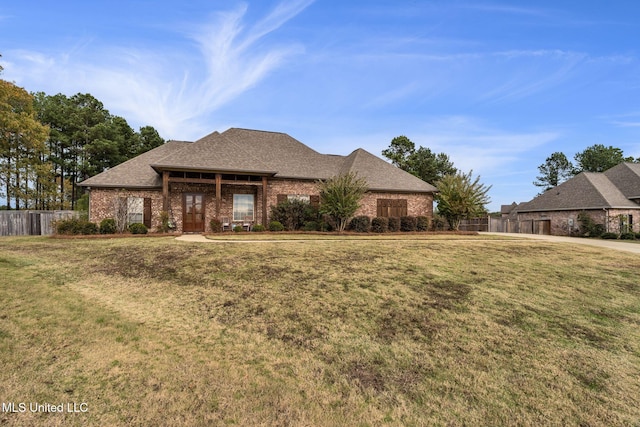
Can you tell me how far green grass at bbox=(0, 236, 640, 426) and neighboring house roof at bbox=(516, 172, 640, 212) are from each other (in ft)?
71.2

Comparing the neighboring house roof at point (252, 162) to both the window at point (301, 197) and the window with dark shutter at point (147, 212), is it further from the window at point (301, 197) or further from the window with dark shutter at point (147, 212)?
the window at point (301, 197)

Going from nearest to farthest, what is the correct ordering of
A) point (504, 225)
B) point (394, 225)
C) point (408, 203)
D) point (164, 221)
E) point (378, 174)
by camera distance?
point (164, 221) < point (394, 225) < point (408, 203) < point (378, 174) < point (504, 225)

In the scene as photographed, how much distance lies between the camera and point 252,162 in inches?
693

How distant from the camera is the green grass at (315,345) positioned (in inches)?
115

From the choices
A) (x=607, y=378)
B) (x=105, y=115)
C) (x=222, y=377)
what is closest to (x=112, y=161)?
(x=105, y=115)

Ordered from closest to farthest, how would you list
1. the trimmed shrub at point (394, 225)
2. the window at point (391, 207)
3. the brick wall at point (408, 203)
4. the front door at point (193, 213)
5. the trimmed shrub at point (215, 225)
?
the trimmed shrub at point (215, 225), the front door at point (193, 213), the trimmed shrub at point (394, 225), the brick wall at point (408, 203), the window at point (391, 207)

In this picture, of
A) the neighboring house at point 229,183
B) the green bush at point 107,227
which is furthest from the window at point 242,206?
the green bush at point 107,227

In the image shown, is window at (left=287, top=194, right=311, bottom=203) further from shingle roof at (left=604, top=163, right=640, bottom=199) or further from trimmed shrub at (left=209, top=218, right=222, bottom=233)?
shingle roof at (left=604, top=163, right=640, bottom=199)

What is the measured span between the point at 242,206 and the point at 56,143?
92.8 feet

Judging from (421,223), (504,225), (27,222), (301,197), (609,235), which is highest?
(301,197)

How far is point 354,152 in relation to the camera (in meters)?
24.4

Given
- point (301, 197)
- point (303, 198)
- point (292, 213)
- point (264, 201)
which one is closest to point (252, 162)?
point (264, 201)

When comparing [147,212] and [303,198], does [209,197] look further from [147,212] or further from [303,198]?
[303,198]

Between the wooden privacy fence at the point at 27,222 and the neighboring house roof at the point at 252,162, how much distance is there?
3.79 m
